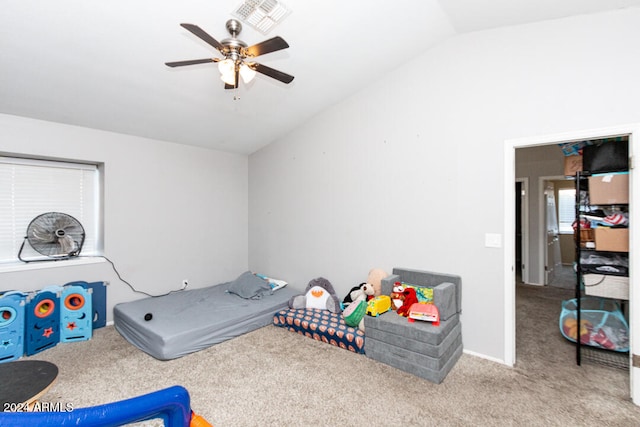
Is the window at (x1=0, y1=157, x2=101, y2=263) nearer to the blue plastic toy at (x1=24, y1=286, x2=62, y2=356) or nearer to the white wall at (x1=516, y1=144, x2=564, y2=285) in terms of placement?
the blue plastic toy at (x1=24, y1=286, x2=62, y2=356)

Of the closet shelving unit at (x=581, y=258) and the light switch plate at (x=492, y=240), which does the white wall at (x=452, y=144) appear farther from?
the closet shelving unit at (x=581, y=258)

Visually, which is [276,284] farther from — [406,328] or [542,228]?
[542,228]

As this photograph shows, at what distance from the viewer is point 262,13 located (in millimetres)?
2199

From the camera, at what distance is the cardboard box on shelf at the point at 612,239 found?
2.42m

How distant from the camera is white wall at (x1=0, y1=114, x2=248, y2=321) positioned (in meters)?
3.28

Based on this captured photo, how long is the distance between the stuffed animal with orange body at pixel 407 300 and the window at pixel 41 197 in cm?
374

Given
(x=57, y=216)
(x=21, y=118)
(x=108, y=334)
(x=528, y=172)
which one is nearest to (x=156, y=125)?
(x=21, y=118)

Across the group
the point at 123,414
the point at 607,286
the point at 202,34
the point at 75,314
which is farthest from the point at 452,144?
the point at 75,314

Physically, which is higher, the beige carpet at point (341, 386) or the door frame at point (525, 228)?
the door frame at point (525, 228)

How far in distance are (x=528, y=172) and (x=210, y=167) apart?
5.54 meters

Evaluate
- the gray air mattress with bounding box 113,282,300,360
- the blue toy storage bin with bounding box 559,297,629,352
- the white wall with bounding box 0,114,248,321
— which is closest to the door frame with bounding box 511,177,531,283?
the blue toy storage bin with bounding box 559,297,629,352

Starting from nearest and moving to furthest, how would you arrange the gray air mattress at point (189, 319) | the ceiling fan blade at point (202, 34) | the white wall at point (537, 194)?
the ceiling fan blade at point (202, 34) → the gray air mattress at point (189, 319) → the white wall at point (537, 194)

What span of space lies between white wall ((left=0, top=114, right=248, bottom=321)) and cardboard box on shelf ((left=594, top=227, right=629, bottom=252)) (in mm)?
4457

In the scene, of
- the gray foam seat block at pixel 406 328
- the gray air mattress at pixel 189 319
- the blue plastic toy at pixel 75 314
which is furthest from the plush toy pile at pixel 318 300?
the blue plastic toy at pixel 75 314
